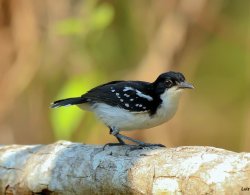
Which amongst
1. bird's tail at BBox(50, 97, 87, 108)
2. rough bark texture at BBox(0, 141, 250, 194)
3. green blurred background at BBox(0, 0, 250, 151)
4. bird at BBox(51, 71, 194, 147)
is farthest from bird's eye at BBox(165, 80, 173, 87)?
green blurred background at BBox(0, 0, 250, 151)

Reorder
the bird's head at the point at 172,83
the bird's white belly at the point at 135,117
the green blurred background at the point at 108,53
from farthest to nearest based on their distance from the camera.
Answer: the green blurred background at the point at 108,53
the bird's head at the point at 172,83
the bird's white belly at the point at 135,117

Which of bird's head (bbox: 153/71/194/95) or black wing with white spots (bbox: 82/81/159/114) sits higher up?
bird's head (bbox: 153/71/194/95)

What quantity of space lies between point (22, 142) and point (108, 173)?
15.3 ft

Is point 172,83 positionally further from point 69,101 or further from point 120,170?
point 120,170

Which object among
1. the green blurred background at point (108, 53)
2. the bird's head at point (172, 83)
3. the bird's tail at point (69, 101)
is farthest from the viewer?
the green blurred background at point (108, 53)

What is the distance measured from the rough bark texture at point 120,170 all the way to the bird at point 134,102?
67 centimetres

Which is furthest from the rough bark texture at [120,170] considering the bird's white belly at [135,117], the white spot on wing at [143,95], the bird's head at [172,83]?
the bird's head at [172,83]

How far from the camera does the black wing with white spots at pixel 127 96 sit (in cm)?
562

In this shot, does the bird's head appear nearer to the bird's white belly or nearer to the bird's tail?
the bird's white belly

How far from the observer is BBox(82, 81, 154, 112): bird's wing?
5.62 metres

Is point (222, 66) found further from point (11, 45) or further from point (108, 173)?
point (108, 173)

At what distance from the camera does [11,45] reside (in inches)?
322

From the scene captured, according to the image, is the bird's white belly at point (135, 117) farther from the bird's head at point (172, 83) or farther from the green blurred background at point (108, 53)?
the green blurred background at point (108, 53)

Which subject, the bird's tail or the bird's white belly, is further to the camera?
the bird's tail
